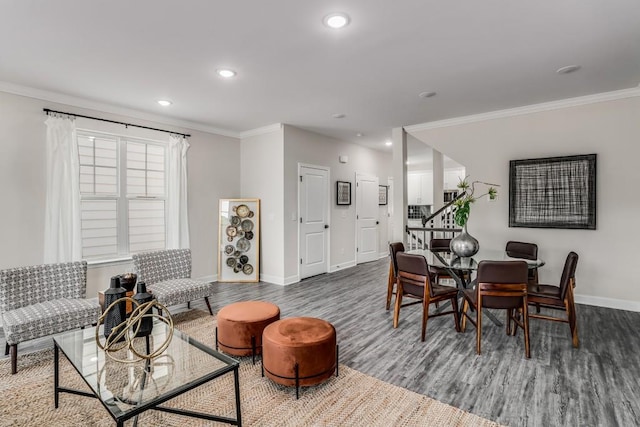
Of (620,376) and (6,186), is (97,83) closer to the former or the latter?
(6,186)

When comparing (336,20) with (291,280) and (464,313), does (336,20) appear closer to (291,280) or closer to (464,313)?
(464,313)

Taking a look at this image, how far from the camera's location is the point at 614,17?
242cm

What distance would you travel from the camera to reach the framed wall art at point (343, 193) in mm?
6648

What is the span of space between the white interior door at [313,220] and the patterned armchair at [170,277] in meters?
2.20

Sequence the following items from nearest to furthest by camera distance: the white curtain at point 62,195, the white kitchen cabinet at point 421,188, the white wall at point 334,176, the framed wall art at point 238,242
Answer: the white curtain at point 62,195
the white wall at point 334,176
the framed wall art at point 238,242
the white kitchen cabinet at point 421,188

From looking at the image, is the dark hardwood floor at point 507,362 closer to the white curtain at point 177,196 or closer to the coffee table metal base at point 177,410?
the coffee table metal base at point 177,410

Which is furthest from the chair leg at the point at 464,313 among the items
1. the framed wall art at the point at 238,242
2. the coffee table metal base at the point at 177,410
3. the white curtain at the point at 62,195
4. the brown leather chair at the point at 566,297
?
the white curtain at the point at 62,195

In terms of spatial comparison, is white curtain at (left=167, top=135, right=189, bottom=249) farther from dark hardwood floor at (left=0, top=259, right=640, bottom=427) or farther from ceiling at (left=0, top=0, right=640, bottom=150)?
dark hardwood floor at (left=0, top=259, right=640, bottom=427)

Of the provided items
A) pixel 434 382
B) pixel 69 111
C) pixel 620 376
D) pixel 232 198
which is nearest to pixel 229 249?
pixel 232 198

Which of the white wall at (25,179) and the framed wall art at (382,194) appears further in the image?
the framed wall art at (382,194)

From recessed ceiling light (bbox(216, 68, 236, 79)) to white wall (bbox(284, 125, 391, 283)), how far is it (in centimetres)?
205

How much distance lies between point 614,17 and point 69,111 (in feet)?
18.7

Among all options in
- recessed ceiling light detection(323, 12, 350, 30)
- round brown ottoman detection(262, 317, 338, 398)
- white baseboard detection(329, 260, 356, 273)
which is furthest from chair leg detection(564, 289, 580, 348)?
white baseboard detection(329, 260, 356, 273)

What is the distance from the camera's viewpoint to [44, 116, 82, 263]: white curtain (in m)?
3.89
